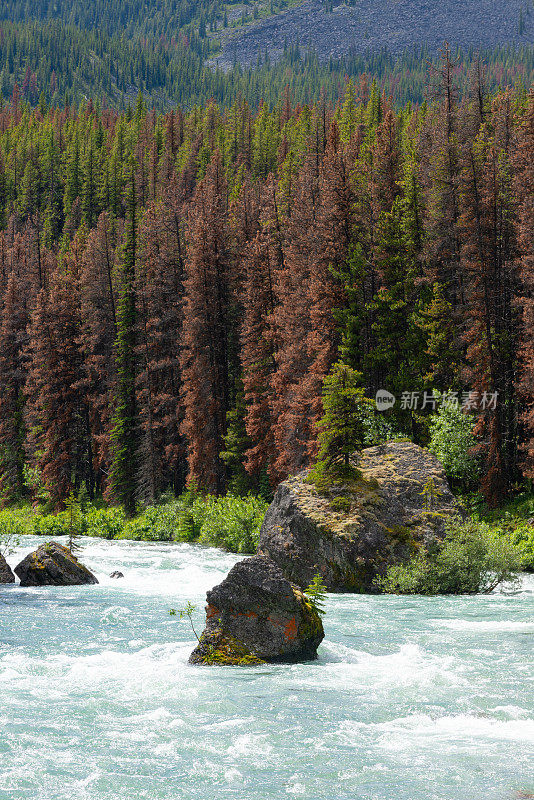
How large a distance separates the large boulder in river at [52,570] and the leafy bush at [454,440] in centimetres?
1689

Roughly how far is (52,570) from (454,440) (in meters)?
18.7

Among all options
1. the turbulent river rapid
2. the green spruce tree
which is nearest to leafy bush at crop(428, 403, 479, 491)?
the turbulent river rapid

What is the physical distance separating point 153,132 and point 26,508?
88927 millimetres

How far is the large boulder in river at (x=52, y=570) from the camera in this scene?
23.5m

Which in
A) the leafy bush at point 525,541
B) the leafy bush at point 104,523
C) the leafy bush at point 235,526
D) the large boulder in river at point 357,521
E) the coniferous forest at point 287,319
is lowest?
the leafy bush at point 104,523

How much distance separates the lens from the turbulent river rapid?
27.9ft

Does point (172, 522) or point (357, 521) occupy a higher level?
point (357, 521)

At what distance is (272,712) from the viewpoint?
10.8 m

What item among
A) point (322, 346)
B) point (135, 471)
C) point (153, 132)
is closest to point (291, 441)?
point (322, 346)

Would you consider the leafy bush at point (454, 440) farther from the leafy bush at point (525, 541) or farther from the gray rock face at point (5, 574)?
the gray rock face at point (5, 574)

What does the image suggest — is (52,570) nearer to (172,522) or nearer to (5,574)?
(5,574)

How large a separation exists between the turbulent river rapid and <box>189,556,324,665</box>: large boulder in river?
0.49 meters

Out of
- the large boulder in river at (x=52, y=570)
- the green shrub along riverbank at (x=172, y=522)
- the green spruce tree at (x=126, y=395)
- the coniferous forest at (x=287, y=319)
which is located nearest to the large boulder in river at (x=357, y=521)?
the large boulder in river at (x=52, y=570)

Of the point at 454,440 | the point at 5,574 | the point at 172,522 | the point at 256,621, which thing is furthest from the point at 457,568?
the point at 172,522
